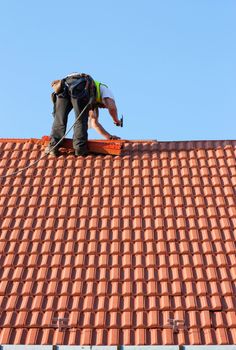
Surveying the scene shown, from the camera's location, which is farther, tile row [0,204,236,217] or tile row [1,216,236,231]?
tile row [0,204,236,217]

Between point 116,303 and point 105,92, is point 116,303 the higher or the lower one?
the lower one

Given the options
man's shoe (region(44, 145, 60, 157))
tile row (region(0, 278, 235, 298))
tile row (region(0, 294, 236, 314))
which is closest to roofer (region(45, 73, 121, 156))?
man's shoe (region(44, 145, 60, 157))

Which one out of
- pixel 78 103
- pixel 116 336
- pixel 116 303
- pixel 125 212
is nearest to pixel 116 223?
pixel 125 212

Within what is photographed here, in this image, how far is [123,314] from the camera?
20.6 ft

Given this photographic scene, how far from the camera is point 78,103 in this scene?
32.4 ft

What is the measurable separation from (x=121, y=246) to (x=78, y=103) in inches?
138

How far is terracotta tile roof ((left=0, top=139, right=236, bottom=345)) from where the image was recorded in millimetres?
6156

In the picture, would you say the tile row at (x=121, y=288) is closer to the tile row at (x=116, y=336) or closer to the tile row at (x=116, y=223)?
the tile row at (x=116, y=336)

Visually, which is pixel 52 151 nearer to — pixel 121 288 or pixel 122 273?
pixel 122 273

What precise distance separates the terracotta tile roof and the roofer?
1.03 feet

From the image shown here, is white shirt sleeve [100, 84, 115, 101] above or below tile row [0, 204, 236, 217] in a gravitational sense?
above

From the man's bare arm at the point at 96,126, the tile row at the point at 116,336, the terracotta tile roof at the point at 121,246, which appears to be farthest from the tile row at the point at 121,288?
the man's bare arm at the point at 96,126

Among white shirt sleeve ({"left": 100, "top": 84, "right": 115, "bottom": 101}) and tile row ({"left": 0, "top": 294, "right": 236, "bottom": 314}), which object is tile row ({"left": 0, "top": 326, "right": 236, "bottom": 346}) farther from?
white shirt sleeve ({"left": 100, "top": 84, "right": 115, "bottom": 101})

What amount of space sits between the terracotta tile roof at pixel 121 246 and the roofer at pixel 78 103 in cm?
31
